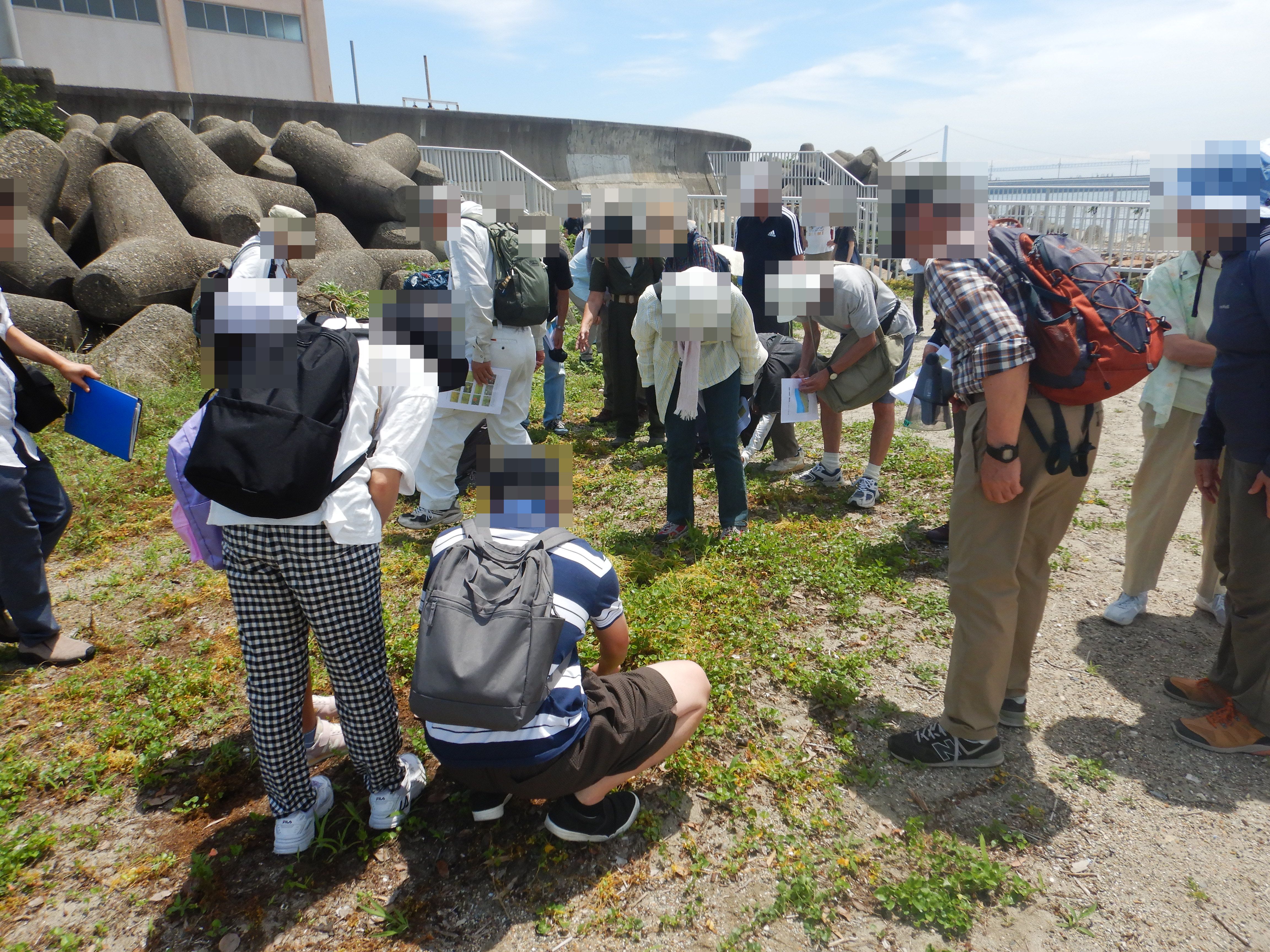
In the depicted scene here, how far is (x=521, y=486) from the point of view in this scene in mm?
2320

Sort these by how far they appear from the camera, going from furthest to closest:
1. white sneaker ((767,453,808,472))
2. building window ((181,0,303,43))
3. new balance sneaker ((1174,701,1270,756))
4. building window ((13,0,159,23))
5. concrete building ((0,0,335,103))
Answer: building window ((181,0,303,43)) → concrete building ((0,0,335,103)) → building window ((13,0,159,23)) → white sneaker ((767,453,808,472)) → new balance sneaker ((1174,701,1270,756))

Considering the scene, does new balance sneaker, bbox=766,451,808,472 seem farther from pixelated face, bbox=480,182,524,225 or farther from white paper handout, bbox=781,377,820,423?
pixelated face, bbox=480,182,524,225

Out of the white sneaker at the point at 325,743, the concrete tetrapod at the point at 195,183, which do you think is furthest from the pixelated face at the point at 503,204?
the concrete tetrapod at the point at 195,183

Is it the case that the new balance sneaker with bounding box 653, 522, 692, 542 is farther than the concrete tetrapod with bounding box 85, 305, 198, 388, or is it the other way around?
the concrete tetrapod with bounding box 85, 305, 198, 388

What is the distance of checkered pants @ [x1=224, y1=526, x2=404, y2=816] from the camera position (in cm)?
223

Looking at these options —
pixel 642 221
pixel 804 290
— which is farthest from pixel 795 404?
pixel 642 221

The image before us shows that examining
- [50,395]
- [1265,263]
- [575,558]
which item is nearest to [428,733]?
[575,558]

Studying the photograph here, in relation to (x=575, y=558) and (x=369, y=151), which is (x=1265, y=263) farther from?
(x=369, y=151)

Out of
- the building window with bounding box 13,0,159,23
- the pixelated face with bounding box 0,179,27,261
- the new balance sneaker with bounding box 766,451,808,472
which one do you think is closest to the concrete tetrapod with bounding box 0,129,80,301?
the pixelated face with bounding box 0,179,27,261

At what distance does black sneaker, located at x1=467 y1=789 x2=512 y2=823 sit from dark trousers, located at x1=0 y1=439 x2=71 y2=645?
2395mm

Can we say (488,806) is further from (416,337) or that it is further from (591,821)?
(416,337)

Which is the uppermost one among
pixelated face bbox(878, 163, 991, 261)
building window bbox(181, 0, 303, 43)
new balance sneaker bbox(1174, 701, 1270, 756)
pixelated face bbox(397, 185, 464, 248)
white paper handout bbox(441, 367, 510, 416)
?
building window bbox(181, 0, 303, 43)

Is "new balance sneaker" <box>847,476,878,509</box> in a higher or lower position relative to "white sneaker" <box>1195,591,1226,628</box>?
higher

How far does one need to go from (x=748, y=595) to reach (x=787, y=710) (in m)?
0.87
